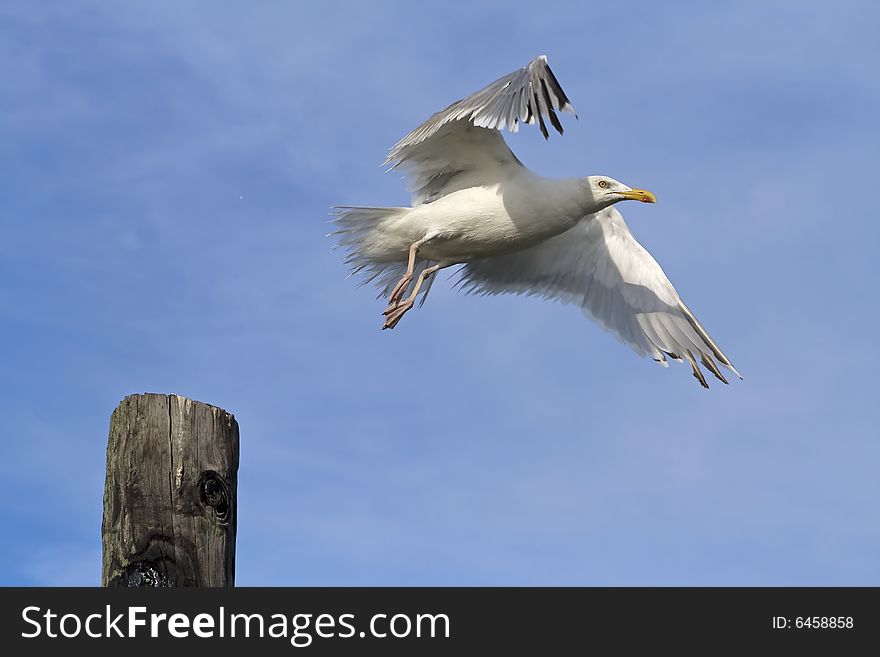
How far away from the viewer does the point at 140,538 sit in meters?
5.12

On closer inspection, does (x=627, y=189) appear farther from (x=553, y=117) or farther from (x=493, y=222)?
(x=553, y=117)

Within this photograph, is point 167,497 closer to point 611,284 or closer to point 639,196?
point 639,196

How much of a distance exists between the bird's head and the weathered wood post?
5325 millimetres

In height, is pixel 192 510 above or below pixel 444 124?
below

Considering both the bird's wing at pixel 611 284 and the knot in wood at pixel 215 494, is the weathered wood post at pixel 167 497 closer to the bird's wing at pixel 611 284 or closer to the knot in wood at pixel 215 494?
the knot in wood at pixel 215 494

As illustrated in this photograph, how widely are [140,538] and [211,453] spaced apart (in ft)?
1.63

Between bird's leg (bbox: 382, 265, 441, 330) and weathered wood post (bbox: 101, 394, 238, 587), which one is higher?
bird's leg (bbox: 382, 265, 441, 330)

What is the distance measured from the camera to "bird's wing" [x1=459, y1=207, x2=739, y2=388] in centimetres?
1095

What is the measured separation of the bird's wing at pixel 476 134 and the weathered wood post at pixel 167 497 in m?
Answer: 3.71

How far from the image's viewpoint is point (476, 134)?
9609 mm

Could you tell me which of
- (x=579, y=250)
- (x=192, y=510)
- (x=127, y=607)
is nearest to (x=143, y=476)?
(x=192, y=510)

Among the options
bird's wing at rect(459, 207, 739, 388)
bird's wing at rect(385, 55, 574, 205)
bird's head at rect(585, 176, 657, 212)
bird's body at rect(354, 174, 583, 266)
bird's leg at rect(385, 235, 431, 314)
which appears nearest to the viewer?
bird's wing at rect(385, 55, 574, 205)

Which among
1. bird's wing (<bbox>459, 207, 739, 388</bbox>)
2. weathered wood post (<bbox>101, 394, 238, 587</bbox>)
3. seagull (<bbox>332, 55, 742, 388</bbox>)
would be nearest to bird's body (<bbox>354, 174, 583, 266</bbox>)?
seagull (<bbox>332, 55, 742, 388</bbox>)

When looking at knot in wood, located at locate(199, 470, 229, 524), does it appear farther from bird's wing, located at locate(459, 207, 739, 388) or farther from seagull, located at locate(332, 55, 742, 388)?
bird's wing, located at locate(459, 207, 739, 388)
